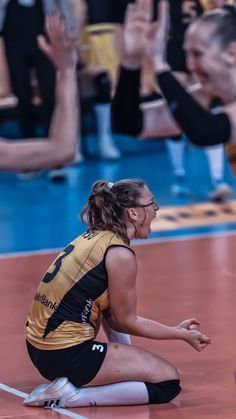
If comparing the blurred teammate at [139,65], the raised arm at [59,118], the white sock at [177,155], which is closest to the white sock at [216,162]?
the white sock at [177,155]

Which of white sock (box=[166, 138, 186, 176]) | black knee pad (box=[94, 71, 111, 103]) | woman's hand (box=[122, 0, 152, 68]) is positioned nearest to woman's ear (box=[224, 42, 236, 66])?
woman's hand (box=[122, 0, 152, 68])

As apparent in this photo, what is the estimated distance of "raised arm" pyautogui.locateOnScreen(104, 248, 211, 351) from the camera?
577 centimetres

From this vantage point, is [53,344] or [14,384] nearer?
[53,344]

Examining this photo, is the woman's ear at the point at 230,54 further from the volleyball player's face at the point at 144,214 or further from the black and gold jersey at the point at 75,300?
the black and gold jersey at the point at 75,300

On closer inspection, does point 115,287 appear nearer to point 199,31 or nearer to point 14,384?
point 14,384

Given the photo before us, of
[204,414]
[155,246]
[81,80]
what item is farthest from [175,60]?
[204,414]

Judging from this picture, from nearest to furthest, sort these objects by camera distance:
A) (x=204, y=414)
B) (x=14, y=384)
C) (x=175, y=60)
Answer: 1. (x=204, y=414)
2. (x=14, y=384)
3. (x=175, y=60)

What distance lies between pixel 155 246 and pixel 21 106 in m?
3.98

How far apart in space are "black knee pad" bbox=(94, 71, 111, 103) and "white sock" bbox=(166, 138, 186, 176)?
1514 millimetres

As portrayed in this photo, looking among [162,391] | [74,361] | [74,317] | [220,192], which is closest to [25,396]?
[74,361]

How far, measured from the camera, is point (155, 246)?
370 inches

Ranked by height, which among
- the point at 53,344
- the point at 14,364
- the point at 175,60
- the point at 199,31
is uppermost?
the point at 199,31

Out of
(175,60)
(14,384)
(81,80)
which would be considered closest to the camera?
(14,384)

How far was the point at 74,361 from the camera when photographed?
5.82 metres
